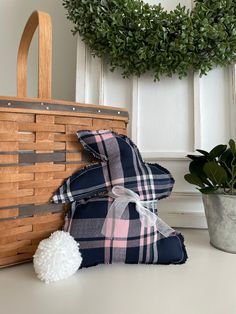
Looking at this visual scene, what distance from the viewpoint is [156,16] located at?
674mm

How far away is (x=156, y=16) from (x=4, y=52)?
61 centimetres

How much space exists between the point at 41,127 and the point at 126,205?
9.0 inches

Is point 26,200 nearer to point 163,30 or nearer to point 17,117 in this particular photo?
point 17,117

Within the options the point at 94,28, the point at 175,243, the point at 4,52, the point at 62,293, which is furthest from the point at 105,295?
the point at 4,52

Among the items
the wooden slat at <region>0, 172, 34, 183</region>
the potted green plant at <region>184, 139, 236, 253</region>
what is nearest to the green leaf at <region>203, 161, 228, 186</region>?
the potted green plant at <region>184, 139, 236, 253</region>

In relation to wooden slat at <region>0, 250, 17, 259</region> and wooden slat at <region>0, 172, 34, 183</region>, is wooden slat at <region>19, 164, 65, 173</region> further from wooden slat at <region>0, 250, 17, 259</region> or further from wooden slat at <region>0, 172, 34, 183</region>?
wooden slat at <region>0, 250, 17, 259</region>

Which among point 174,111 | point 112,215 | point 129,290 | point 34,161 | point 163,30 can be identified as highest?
point 163,30

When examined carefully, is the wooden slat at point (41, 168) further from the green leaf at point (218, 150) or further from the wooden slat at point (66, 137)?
the green leaf at point (218, 150)

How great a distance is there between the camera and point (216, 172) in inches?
22.1

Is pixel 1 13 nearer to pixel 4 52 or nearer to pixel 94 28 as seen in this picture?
pixel 4 52

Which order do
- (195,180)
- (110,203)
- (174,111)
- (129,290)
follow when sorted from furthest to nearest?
(174,111), (195,180), (110,203), (129,290)

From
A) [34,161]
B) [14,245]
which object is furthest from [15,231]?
[34,161]

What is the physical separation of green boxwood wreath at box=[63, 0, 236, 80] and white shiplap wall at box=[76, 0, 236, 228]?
9 centimetres

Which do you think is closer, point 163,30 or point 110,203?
point 110,203
